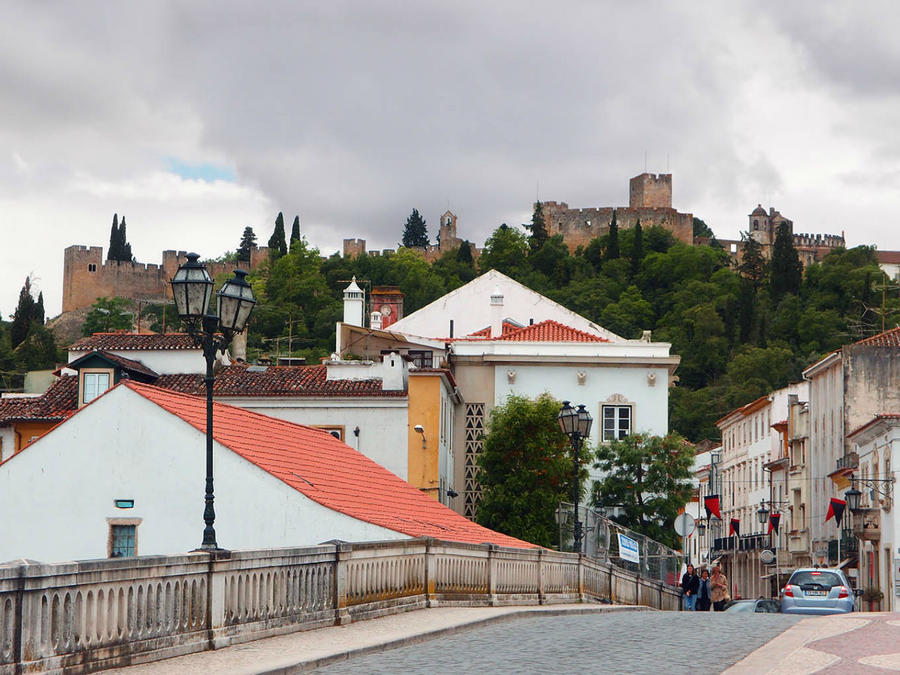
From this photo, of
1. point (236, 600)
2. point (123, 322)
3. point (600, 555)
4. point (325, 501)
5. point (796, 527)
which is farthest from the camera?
point (123, 322)

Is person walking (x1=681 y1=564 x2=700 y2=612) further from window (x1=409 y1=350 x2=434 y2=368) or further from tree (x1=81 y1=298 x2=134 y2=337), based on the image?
tree (x1=81 y1=298 x2=134 y2=337)

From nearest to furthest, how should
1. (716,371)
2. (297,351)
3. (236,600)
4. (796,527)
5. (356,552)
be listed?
(236,600), (356,552), (796,527), (297,351), (716,371)

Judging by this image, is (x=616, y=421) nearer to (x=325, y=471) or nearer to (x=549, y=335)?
(x=549, y=335)

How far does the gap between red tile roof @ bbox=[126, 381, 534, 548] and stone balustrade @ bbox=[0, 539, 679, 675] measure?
8325mm

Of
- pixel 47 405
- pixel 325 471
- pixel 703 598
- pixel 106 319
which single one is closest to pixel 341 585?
pixel 325 471

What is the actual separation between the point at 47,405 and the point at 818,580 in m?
27.1

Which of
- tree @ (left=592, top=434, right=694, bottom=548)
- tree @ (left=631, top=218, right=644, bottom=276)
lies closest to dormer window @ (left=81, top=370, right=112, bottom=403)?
tree @ (left=592, top=434, right=694, bottom=548)

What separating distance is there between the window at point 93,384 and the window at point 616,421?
64.1ft

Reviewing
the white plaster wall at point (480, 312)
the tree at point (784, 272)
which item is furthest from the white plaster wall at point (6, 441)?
the tree at point (784, 272)

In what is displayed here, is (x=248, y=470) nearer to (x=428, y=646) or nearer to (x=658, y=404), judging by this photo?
(x=428, y=646)

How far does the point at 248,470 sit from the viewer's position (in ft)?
102

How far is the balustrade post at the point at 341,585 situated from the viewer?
16625mm

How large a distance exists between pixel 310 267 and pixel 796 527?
81.8 metres

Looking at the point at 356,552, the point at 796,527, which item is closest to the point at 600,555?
the point at 356,552
